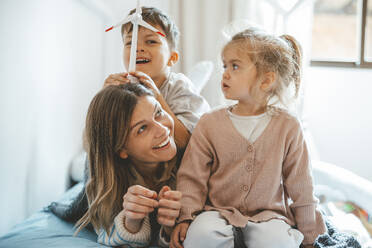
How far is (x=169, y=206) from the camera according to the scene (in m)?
0.86

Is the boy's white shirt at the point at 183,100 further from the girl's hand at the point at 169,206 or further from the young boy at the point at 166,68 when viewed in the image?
the girl's hand at the point at 169,206

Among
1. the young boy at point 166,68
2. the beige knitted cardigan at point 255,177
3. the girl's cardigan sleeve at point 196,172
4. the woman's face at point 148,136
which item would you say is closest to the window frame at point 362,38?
the young boy at point 166,68

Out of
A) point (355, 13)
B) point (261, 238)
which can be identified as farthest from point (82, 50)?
point (355, 13)

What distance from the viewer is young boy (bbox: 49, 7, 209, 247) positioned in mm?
1133

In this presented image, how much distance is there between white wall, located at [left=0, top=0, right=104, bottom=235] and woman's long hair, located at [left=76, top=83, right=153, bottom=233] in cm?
29

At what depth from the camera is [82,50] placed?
5.28 feet

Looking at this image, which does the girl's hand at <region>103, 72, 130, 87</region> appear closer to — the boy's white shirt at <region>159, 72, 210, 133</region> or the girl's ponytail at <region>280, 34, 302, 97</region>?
the boy's white shirt at <region>159, 72, 210, 133</region>

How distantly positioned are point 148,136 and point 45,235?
16.6 inches

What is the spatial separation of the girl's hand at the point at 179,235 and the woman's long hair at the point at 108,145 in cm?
18

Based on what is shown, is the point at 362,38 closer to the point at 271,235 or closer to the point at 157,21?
the point at 157,21

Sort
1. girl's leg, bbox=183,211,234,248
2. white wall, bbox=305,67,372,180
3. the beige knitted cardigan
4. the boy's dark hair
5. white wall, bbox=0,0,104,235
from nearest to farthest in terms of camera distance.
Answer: girl's leg, bbox=183,211,234,248, the beige knitted cardigan, white wall, bbox=0,0,104,235, the boy's dark hair, white wall, bbox=305,67,372,180

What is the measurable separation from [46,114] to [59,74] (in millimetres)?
178

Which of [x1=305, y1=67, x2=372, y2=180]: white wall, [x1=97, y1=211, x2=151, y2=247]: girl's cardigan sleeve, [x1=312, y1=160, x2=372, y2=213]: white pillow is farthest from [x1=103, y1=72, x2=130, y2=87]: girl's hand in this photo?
[x1=305, y1=67, x2=372, y2=180]: white wall

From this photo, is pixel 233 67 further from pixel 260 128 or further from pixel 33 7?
pixel 33 7
